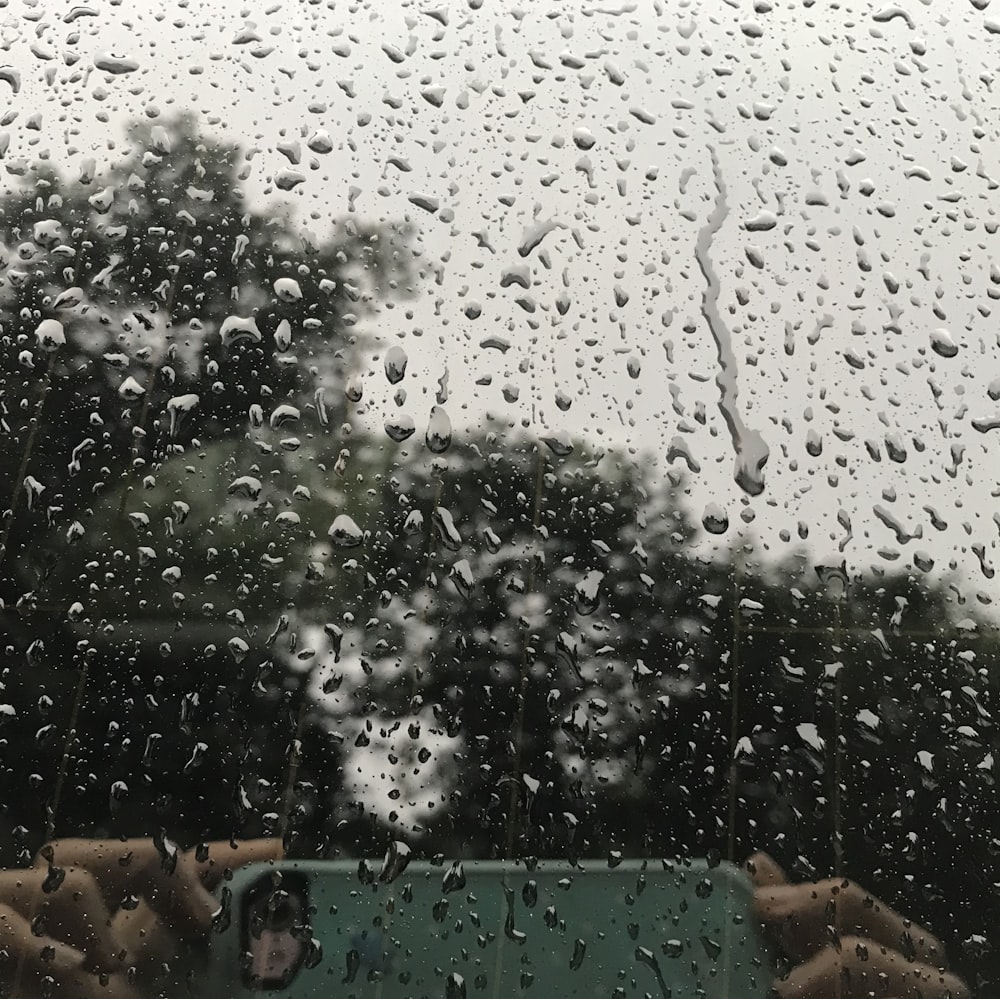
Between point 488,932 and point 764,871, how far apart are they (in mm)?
265

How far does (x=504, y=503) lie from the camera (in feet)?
3.15

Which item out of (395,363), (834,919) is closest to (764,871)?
(834,919)

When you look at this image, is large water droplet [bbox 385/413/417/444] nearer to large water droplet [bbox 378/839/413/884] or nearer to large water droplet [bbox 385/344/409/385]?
large water droplet [bbox 385/344/409/385]

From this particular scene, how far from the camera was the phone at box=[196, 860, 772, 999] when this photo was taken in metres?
0.81

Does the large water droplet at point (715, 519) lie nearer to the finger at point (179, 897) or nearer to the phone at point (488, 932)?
the phone at point (488, 932)

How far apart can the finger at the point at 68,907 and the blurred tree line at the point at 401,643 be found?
28mm

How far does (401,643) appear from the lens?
91cm

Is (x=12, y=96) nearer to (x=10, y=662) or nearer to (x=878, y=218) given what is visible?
(x=10, y=662)

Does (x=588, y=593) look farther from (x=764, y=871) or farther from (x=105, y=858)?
(x=105, y=858)

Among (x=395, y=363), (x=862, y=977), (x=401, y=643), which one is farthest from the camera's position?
(x=395, y=363)

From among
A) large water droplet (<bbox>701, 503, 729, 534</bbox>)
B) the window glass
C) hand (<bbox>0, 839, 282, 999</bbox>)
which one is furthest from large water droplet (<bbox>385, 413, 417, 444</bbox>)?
hand (<bbox>0, 839, 282, 999</bbox>)

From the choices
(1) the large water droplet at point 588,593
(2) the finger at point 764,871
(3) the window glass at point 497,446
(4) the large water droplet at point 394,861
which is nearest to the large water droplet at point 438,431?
(3) the window glass at point 497,446

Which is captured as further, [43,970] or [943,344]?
[943,344]

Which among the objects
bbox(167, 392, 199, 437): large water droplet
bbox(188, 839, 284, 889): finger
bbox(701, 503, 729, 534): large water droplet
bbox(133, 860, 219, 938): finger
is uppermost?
bbox(701, 503, 729, 534): large water droplet
